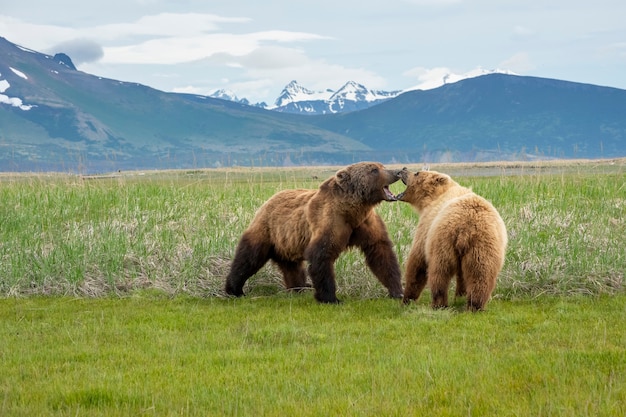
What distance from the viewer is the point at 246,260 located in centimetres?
1071

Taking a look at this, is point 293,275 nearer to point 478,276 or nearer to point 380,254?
point 380,254

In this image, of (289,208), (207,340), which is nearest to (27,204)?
(289,208)

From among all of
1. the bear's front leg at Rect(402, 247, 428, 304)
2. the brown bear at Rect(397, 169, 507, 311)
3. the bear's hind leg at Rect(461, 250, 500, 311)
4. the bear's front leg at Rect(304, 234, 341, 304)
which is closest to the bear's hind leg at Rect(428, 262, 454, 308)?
the brown bear at Rect(397, 169, 507, 311)

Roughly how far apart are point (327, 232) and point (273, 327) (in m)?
2.08

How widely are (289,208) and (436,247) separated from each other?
278 cm

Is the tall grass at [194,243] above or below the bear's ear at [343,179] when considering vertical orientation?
below

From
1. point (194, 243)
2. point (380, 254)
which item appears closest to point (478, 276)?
point (380, 254)

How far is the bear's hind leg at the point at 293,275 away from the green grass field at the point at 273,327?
0.33m

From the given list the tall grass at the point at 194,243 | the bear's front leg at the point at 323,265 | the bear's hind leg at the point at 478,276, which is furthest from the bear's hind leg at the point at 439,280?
the tall grass at the point at 194,243

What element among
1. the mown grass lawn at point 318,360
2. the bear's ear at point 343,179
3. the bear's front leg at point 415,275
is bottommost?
the mown grass lawn at point 318,360

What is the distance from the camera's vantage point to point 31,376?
6.54 meters

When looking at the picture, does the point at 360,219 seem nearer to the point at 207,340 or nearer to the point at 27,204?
the point at 207,340

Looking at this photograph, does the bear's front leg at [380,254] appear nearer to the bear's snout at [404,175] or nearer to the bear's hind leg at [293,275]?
the bear's snout at [404,175]

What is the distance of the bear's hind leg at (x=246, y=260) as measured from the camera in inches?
422
